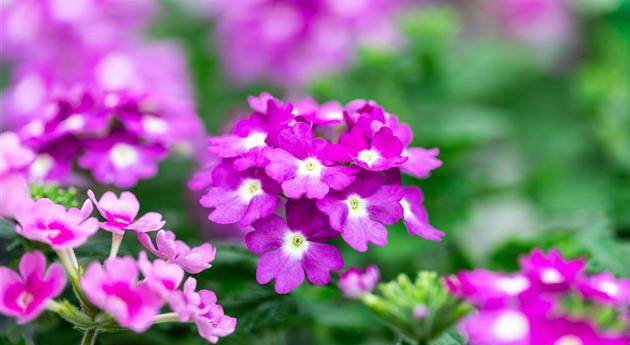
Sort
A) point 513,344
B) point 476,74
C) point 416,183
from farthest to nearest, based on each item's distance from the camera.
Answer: point 476,74 → point 416,183 → point 513,344

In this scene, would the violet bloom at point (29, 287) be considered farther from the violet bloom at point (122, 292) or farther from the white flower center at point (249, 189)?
the white flower center at point (249, 189)

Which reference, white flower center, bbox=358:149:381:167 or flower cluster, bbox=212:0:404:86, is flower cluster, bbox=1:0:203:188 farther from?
white flower center, bbox=358:149:381:167

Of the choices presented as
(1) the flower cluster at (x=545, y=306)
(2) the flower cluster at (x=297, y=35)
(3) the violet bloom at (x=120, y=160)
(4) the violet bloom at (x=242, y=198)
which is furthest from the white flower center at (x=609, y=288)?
(2) the flower cluster at (x=297, y=35)

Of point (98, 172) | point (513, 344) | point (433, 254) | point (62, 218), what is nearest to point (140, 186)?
point (98, 172)

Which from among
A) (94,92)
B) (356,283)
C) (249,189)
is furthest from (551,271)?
(94,92)

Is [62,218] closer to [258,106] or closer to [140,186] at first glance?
[258,106]

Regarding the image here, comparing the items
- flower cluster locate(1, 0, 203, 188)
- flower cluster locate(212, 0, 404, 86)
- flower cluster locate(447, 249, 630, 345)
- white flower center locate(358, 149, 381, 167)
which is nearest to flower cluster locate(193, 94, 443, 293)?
white flower center locate(358, 149, 381, 167)

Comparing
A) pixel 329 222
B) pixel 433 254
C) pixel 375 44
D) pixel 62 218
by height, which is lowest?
pixel 62 218
